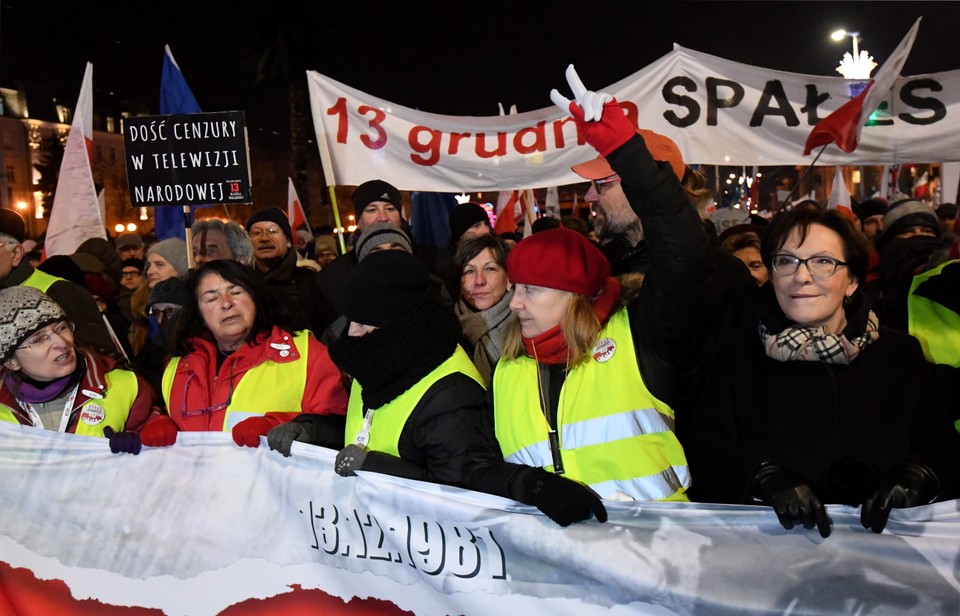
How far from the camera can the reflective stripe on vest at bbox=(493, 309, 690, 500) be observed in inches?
100

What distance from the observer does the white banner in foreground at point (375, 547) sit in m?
2.19

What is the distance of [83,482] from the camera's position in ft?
10.7

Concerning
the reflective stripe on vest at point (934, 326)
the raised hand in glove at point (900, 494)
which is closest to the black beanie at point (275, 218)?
the reflective stripe on vest at point (934, 326)

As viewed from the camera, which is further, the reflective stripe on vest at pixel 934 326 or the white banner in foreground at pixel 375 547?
the reflective stripe on vest at pixel 934 326

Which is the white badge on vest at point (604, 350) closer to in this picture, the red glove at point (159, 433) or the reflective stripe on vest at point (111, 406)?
the red glove at point (159, 433)

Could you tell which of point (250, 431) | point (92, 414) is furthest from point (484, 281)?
point (92, 414)

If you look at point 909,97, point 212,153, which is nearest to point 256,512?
point 212,153

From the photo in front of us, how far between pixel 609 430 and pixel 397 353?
29.1 inches

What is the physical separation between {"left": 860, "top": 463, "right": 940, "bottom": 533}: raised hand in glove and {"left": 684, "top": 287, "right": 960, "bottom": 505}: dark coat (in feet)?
0.21

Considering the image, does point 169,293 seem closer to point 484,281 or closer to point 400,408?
point 484,281

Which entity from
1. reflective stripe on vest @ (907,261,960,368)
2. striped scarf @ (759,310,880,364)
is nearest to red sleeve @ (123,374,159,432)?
striped scarf @ (759,310,880,364)

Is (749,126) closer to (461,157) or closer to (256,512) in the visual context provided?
(461,157)

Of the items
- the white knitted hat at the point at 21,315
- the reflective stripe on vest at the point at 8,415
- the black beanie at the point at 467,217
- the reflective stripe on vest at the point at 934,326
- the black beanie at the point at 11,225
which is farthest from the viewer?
the black beanie at the point at 467,217

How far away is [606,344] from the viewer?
2.65 m
